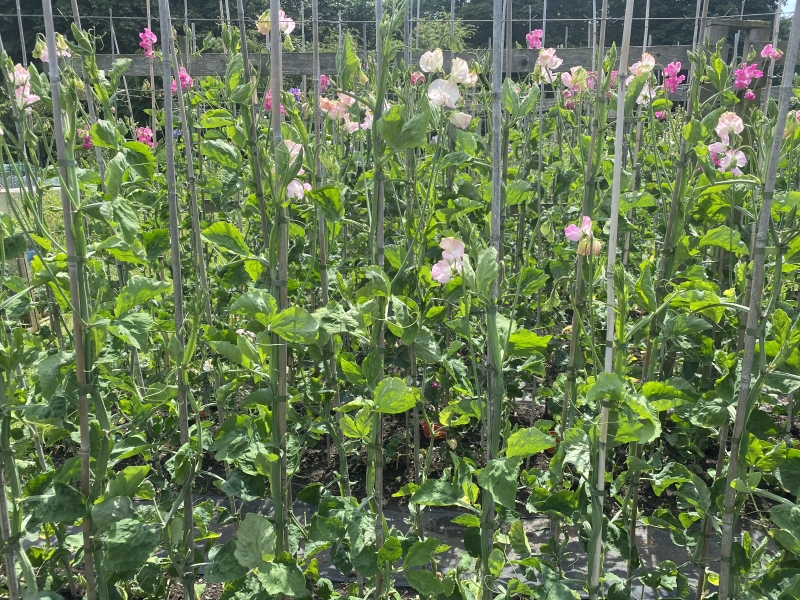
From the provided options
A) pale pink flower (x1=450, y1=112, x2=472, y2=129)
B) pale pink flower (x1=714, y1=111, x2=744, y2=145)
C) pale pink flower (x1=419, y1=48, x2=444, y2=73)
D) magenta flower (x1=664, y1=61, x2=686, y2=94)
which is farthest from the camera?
magenta flower (x1=664, y1=61, x2=686, y2=94)

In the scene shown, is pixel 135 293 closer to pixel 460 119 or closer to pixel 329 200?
pixel 329 200

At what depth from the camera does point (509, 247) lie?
345cm

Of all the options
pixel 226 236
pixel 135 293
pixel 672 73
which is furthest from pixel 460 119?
pixel 672 73

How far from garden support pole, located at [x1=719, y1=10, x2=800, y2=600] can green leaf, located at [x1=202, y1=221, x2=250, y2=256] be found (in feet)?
3.45

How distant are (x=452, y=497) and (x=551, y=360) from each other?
210cm

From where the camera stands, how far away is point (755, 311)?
1272 millimetres

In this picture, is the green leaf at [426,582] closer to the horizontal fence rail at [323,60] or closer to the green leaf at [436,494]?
the green leaf at [436,494]

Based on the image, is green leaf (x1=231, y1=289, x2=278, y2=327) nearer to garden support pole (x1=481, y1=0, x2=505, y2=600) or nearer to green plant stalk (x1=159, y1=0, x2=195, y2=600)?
green plant stalk (x1=159, y1=0, x2=195, y2=600)

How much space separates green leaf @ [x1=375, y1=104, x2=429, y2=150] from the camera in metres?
1.36

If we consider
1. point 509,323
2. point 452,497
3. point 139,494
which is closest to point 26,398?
point 139,494

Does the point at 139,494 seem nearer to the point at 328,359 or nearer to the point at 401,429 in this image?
the point at 328,359

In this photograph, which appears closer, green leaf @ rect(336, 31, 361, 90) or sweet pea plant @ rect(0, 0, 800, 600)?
sweet pea plant @ rect(0, 0, 800, 600)

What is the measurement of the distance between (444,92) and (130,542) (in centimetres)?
132

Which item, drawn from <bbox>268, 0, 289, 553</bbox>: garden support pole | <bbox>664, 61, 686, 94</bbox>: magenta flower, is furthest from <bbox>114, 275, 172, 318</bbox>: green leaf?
<bbox>664, 61, 686, 94</bbox>: magenta flower
